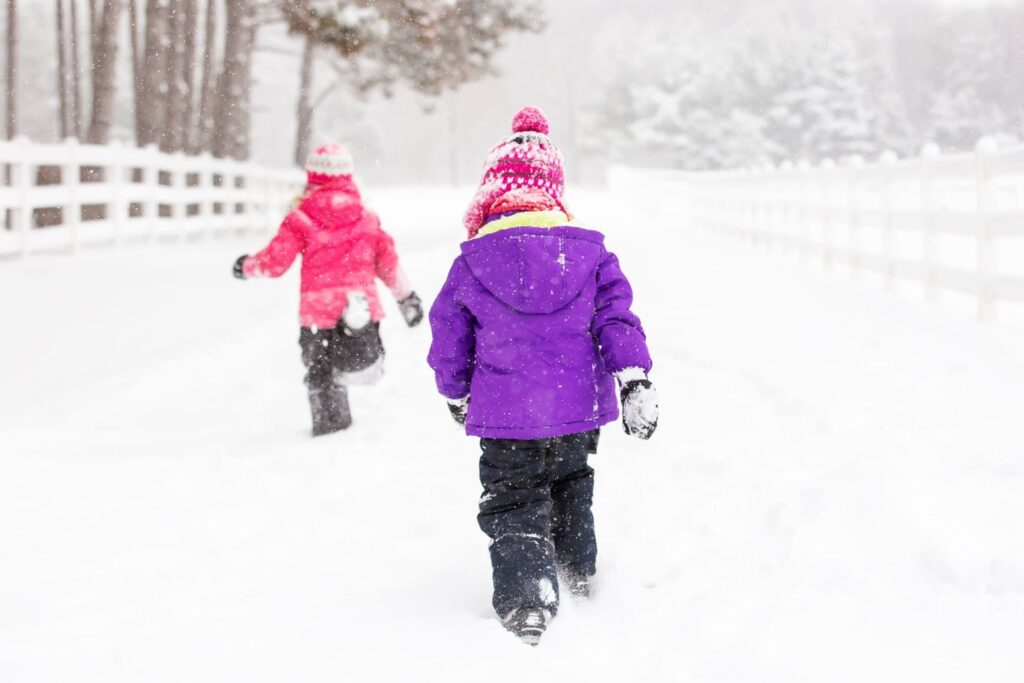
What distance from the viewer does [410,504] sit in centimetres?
429

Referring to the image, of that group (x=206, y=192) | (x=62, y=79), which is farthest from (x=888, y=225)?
(x=62, y=79)

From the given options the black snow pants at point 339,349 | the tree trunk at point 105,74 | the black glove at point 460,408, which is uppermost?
the tree trunk at point 105,74

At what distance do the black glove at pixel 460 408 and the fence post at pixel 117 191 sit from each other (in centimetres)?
1024

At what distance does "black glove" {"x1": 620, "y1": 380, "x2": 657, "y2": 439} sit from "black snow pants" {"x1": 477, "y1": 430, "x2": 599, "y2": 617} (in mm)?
226

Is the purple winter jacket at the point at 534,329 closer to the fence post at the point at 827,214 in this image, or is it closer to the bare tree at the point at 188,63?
the fence post at the point at 827,214

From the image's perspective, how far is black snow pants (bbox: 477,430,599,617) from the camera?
9.98 feet

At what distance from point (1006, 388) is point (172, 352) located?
5827 mm

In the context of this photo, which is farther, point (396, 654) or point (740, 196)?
point (740, 196)

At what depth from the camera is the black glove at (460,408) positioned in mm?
3230

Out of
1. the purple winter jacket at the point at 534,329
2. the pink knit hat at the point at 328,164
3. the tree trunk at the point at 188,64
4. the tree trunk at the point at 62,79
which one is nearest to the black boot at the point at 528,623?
the purple winter jacket at the point at 534,329

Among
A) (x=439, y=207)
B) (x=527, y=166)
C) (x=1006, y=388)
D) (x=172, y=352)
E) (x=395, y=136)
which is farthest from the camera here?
(x=395, y=136)

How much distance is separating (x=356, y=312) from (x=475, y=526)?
6.09ft

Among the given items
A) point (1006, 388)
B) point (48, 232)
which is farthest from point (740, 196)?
point (1006, 388)

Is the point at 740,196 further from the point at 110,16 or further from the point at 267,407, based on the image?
the point at 267,407
